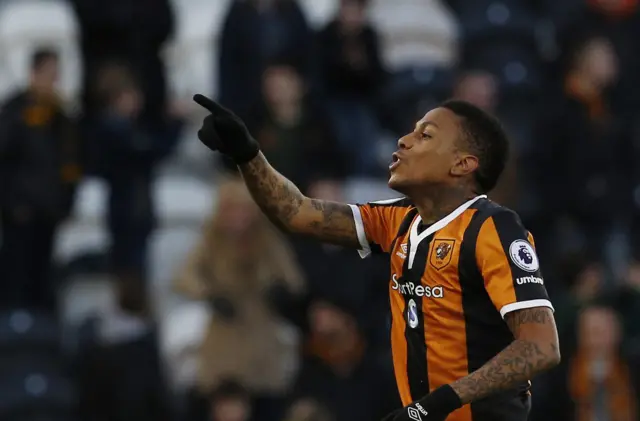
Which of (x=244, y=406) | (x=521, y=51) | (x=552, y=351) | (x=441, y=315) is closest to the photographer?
(x=552, y=351)

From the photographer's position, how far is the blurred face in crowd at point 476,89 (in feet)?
32.3

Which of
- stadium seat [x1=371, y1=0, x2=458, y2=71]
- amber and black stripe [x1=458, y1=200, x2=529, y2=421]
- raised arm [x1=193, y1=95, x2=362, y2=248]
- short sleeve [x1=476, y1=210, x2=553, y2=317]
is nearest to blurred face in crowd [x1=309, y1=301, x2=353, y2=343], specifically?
stadium seat [x1=371, y1=0, x2=458, y2=71]

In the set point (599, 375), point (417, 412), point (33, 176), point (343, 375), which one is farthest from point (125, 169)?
point (417, 412)

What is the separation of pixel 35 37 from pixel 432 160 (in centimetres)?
712

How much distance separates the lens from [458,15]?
1206cm

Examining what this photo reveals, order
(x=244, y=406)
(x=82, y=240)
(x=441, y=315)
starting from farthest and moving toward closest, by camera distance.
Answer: (x=82, y=240), (x=244, y=406), (x=441, y=315)

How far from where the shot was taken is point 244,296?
9.04m

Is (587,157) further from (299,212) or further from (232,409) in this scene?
(299,212)

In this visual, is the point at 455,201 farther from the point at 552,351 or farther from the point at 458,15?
the point at 458,15

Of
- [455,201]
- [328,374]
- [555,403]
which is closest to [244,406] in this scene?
[328,374]

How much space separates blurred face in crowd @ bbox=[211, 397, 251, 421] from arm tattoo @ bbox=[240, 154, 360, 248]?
11.7ft

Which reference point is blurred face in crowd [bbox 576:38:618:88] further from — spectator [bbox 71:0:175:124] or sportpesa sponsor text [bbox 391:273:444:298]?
sportpesa sponsor text [bbox 391:273:444:298]

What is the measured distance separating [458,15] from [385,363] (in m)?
4.09

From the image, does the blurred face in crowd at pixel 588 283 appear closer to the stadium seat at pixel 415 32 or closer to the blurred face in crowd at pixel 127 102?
the stadium seat at pixel 415 32
